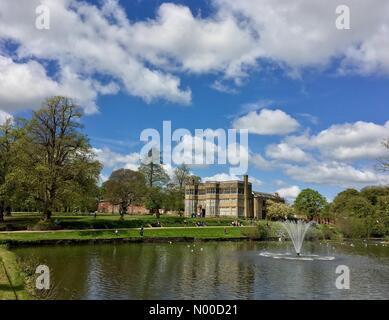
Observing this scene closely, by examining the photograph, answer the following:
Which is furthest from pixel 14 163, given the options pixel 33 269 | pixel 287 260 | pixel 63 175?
pixel 287 260

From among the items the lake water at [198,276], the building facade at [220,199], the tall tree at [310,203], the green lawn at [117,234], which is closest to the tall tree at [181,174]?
the building facade at [220,199]

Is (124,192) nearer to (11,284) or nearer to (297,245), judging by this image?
(297,245)

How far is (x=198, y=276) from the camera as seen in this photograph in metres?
26.8

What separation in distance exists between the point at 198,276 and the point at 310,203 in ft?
318

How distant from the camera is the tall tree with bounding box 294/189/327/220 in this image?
118 m

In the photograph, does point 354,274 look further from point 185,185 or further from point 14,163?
point 185,185

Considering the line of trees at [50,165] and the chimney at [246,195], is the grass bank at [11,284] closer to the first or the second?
the line of trees at [50,165]

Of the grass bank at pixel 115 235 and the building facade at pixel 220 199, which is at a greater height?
the building facade at pixel 220 199

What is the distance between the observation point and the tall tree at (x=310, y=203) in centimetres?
11806

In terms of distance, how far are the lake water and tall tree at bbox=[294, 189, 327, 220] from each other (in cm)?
8117

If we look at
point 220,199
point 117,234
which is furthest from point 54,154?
point 220,199

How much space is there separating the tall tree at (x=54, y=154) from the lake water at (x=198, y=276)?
14.6 meters

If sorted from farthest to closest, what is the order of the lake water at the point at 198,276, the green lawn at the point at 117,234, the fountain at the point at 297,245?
the green lawn at the point at 117,234, the fountain at the point at 297,245, the lake water at the point at 198,276
